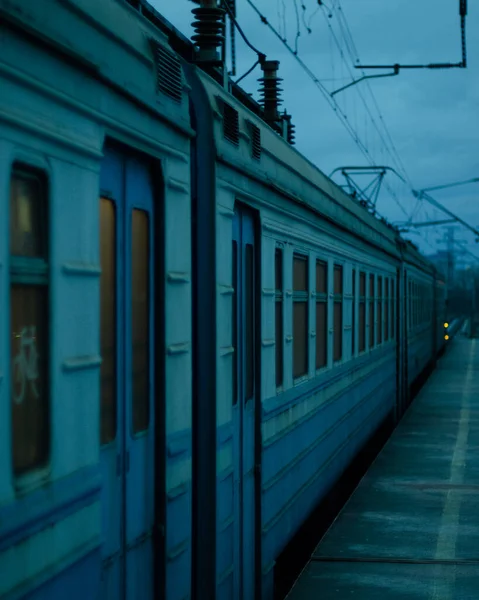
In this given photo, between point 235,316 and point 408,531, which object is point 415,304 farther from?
point 235,316

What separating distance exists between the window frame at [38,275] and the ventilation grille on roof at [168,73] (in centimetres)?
129

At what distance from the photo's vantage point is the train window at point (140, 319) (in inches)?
162

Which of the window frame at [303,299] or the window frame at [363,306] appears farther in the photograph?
the window frame at [363,306]

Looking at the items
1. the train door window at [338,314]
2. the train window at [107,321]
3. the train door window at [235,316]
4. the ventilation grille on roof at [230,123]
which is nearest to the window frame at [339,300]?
the train door window at [338,314]

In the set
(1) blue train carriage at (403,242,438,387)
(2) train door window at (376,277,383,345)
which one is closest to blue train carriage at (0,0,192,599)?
(2) train door window at (376,277,383,345)

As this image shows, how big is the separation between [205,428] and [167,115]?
1454mm

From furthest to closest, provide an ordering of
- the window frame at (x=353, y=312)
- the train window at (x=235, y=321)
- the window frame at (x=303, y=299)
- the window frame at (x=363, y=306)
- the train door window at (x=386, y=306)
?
the train door window at (x=386, y=306)
the window frame at (x=363, y=306)
the window frame at (x=353, y=312)
the window frame at (x=303, y=299)
the train window at (x=235, y=321)

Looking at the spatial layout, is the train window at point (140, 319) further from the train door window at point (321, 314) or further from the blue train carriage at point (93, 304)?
the train door window at point (321, 314)

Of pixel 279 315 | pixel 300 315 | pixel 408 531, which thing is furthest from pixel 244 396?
pixel 408 531

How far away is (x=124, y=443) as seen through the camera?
397 centimetres

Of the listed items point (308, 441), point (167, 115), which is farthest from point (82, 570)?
point (308, 441)

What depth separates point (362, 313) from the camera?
40.6 ft

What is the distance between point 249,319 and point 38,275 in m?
2.99

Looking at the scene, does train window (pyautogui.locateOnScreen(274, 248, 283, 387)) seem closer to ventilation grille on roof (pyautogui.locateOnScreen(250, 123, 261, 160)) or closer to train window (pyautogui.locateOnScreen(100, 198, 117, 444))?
ventilation grille on roof (pyautogui.locateOnScreen(250, 123, 261, 160))
